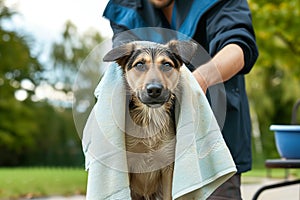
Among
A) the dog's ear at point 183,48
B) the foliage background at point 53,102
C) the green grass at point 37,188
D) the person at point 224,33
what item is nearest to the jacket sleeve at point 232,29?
the person at point 224,33

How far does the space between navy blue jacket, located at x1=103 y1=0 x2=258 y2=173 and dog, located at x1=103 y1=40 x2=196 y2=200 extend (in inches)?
26.1

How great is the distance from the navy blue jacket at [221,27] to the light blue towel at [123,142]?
0.65 metres

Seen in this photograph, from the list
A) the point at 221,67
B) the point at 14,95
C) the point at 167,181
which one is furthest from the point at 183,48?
the point at 14,95

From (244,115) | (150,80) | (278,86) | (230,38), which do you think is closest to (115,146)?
(150,80)

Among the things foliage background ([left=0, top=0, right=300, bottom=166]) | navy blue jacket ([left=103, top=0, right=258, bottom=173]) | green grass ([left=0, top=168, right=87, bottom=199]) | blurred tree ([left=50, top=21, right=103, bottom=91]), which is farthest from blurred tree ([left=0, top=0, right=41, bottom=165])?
navy blue jacket ([left=103, top=0, right=258, bottom=173])

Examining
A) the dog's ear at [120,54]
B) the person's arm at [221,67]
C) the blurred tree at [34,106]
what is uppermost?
the dog's ear at [120,54]

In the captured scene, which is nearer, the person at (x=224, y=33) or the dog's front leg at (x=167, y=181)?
the dog's front leg at (x=167, y=181)

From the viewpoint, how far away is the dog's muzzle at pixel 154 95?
2197mm

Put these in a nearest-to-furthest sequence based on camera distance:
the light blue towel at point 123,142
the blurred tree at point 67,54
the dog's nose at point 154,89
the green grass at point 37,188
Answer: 1. the dog's nose at point 154,89
2. the light blue towel at point 123,142
3. the green grass at point 37,188
4. the blurred tree at point 67,54

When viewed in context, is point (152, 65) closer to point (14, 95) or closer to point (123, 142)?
point (123, 142)

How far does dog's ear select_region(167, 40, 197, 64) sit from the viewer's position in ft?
7.70

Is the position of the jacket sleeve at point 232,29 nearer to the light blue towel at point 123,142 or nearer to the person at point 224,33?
the person at point 224,33

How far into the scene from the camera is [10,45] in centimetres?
3566

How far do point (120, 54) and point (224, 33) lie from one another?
0.85 m
